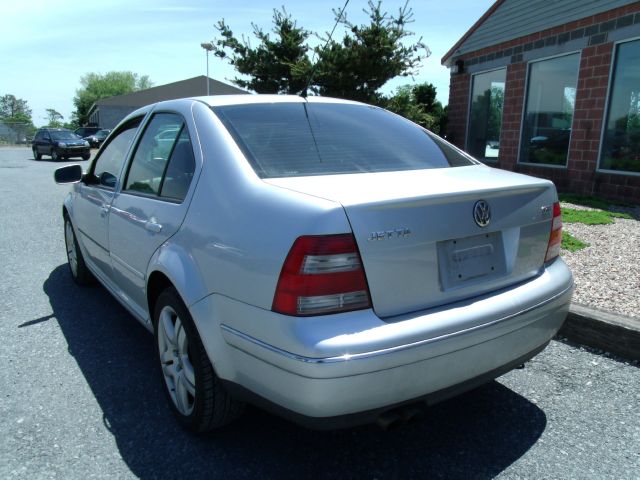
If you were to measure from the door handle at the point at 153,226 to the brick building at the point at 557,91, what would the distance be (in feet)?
26.8

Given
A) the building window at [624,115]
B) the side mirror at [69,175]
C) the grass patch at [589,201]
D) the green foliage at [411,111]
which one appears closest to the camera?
the side mirror at [69,175]

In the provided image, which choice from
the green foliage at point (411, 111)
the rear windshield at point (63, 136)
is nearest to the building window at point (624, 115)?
the green foliage at point (411, 111)

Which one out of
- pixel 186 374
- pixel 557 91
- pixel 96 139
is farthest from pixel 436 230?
pixel 96 139

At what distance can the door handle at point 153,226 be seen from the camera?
259 cm

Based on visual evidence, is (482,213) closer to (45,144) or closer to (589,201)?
(589,201)

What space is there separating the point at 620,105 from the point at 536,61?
7.80 ft

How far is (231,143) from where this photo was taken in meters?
2.34

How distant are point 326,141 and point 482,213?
887 millimetres

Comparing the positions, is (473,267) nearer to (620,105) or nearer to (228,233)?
(228,233)

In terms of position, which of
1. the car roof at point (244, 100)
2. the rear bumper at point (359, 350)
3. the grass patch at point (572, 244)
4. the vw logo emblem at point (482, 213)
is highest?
Answer: the car roof at point (244, 100)

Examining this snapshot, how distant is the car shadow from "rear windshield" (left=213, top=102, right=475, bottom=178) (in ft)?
4.16

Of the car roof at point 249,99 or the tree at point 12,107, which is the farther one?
the tree at point 12,107

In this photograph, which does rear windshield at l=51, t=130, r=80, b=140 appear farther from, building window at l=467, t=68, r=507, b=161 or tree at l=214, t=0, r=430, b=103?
building window at l=467, t=68, r=507, b=161

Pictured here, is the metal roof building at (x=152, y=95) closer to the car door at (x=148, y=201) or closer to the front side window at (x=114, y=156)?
the front side window at (x=114, y=156)
